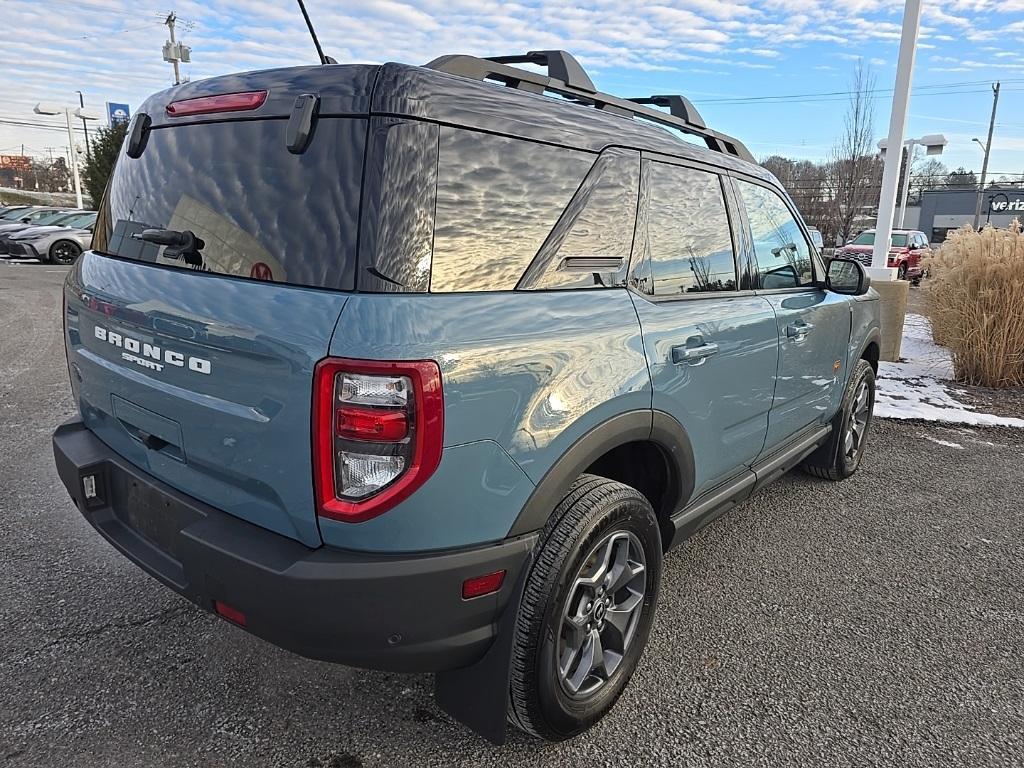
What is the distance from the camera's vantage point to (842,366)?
411cm

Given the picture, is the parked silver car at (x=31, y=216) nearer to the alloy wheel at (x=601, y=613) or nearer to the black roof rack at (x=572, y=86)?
the black roof rack at (x=572, y=86)

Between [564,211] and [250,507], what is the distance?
1257mm

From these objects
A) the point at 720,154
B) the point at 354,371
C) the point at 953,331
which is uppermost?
the point at 720,154

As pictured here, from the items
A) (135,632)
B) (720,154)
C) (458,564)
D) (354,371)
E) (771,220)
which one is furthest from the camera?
(771,220)

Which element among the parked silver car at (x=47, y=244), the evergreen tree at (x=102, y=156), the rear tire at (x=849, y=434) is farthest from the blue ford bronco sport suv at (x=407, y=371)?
the evergreen tree at (x=102, y=156)

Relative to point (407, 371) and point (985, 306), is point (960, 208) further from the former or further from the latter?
point (407, 371)

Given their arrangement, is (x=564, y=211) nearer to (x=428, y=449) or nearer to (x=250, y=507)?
(x=428, y=449)

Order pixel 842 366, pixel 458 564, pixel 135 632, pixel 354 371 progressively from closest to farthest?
pixel 354 371
pixel 458 564
pixel 135 632
pixel 842 366

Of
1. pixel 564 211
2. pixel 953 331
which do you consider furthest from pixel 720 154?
pixel 953 331

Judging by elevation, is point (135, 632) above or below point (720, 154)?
below

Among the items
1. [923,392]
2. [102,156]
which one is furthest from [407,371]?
[102,156]

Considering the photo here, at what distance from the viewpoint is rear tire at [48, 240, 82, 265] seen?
19414 mm

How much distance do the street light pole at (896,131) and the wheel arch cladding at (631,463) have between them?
24.5 feet

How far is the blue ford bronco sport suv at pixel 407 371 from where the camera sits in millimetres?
1684
